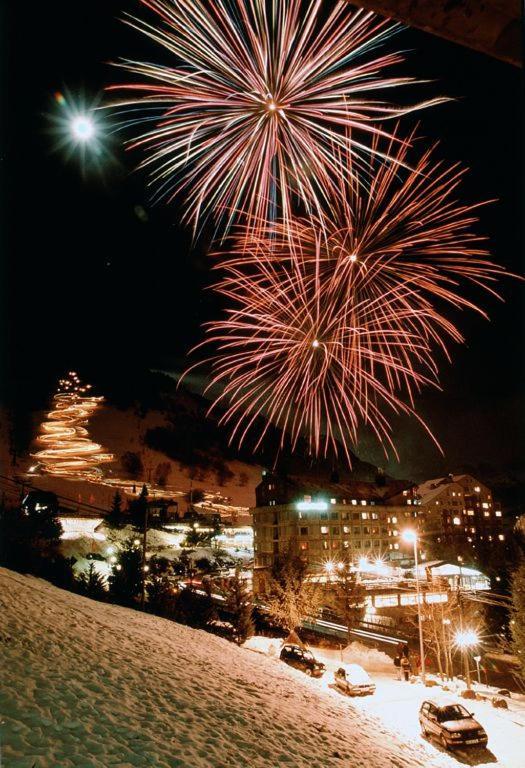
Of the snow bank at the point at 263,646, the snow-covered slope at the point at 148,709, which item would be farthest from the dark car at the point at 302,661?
the snow-covered slope at the point at 148,709

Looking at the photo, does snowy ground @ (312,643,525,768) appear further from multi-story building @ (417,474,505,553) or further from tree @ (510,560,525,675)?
multi-story building @ (417,474,505,553)

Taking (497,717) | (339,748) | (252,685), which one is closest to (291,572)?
(497,717)

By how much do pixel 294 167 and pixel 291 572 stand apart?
3452cm

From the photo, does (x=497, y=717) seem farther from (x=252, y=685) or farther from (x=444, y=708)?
(x=252, y=685)

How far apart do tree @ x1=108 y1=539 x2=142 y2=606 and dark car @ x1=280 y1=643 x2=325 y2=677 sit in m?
9.04

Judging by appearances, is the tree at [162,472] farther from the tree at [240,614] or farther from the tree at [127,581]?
the tree at [240,614]

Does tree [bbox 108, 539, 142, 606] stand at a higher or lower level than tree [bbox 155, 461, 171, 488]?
lower

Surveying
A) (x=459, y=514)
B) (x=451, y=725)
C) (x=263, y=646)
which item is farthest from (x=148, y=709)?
(x=459, y=514)

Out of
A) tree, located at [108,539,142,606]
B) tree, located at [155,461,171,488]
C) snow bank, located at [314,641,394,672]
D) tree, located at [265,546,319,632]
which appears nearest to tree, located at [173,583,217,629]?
tree, located at [108,539,142,606]

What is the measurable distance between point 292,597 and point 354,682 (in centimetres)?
1477

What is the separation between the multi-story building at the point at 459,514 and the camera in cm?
8869

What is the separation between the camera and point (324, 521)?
233 ft

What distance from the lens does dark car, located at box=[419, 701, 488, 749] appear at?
14617 mm

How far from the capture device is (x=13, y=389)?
484 feet
